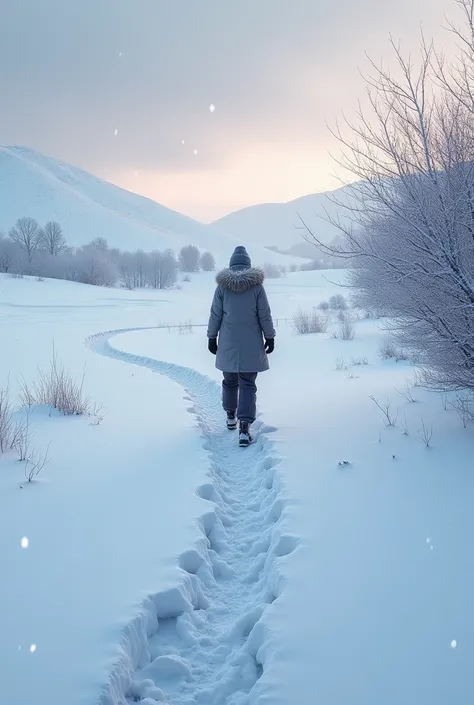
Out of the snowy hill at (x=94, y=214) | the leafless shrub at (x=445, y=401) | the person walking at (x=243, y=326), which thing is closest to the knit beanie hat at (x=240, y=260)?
the person walking at (x=243, y=326)

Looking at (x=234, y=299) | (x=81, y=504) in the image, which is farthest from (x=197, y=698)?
(x=234, y=299)

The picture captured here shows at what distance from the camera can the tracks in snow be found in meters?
2.24

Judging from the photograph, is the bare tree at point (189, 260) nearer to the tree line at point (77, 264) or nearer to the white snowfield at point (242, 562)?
the tree line at point (77, 264)

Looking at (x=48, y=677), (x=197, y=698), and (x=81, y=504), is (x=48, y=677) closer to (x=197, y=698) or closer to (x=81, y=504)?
(x=197, y=698)

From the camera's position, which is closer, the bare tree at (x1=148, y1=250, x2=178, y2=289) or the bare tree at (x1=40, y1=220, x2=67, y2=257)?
the bare tree at (x1=148, y1=250, x2=178, y2=289)

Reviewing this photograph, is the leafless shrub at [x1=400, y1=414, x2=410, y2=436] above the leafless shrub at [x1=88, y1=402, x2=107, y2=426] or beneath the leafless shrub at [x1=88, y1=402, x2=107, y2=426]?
above

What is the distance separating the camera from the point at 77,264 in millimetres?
54938

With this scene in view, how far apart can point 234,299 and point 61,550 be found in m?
3.26

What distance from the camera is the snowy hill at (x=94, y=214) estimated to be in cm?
12181

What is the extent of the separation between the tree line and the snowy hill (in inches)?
1792

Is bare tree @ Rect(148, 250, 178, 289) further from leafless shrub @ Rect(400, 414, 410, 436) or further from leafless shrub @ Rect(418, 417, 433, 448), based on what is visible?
leafless shrub @ Rect(418, 417, 433, 448)

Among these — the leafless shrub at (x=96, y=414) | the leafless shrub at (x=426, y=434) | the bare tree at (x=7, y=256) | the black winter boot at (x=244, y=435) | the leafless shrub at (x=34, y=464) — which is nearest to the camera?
the leafless shrub at (x=34, y=464)

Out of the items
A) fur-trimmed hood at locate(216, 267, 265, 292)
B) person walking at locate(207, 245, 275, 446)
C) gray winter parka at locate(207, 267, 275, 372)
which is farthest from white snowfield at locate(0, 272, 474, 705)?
fur-trimmed hood at locate(216, 267, 265, 292)

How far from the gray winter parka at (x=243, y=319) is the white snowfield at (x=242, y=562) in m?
0.89
